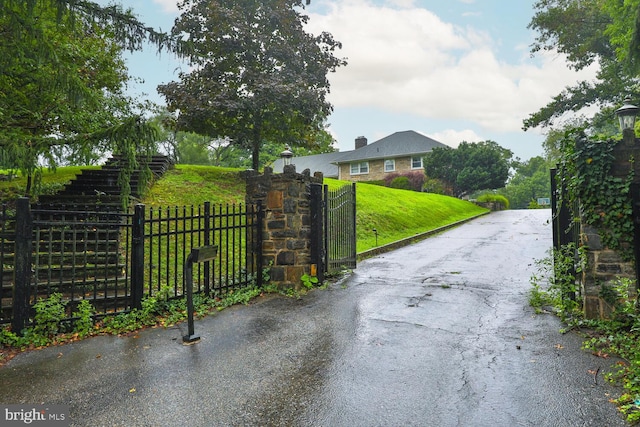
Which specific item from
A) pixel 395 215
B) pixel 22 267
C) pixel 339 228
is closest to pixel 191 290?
pixel 22 267

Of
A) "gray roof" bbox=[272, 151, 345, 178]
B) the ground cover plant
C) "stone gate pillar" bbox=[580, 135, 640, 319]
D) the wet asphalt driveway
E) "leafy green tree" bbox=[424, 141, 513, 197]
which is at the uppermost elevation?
"gray roof" bbox=[272, 151, 345, 178]

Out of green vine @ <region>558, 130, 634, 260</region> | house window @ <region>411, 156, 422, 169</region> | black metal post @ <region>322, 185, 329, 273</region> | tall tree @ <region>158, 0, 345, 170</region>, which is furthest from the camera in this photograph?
house window @ <region>411, 156, 422, 169</region>

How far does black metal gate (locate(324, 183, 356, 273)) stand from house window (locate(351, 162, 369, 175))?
103ft

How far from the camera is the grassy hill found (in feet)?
39.1

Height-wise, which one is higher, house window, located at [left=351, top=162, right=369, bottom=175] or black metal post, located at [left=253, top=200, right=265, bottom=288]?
house window, located at [left=351, top=162, right=369, bottom=175]

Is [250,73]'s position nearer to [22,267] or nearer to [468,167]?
[22,267]

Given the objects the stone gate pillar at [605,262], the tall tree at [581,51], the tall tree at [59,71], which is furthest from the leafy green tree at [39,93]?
the tall tree at [581,51]

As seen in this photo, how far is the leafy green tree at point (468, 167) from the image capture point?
30906 mm

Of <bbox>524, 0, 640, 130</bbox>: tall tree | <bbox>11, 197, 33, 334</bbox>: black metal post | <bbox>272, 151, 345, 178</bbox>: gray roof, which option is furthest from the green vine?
<bbox>272, 151, 345, 178</bbox>: gray roof

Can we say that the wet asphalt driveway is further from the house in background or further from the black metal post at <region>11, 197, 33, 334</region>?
the house in background

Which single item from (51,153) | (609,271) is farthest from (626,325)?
(51,153)

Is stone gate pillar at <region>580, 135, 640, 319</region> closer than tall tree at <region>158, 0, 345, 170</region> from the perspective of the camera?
Yes

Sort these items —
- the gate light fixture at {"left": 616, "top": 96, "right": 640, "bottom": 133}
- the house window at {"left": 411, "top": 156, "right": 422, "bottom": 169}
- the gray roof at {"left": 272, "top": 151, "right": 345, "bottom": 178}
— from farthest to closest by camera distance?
the gray roof at {"left": 272, "top": 151, "right": 345, "bottom": 178} < the house window at {"left": 411, "top": 156, "right": 422, "bottom": 169} < the gate light fixture at {"left": 616, "top": 96, "right": 640, "bottom": 133}

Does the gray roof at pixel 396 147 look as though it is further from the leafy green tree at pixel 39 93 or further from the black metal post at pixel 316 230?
the leafy green tree at pixel 39 93
